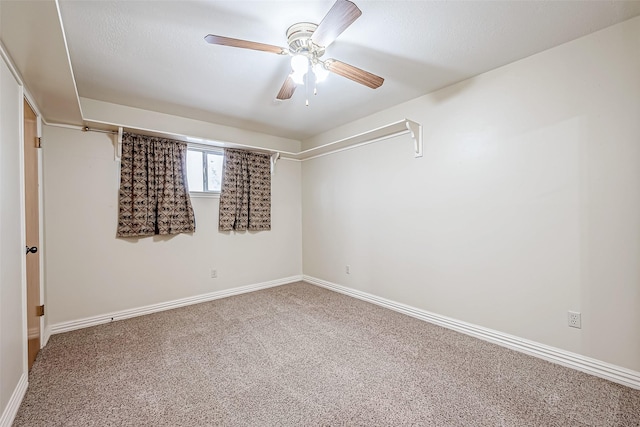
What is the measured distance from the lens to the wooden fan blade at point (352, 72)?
189 centimetres

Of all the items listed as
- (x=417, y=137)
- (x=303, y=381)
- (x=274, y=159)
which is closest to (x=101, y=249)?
(x=274, y=159)

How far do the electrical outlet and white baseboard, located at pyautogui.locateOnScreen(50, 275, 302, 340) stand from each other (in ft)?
11.1

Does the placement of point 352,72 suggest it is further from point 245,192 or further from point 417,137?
point 245,192

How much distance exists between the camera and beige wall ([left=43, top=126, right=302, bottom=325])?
2684 mm

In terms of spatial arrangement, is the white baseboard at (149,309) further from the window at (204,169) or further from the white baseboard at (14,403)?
the window at (204,169)

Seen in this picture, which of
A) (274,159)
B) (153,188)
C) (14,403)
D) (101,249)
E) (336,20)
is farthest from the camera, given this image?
(274,159)

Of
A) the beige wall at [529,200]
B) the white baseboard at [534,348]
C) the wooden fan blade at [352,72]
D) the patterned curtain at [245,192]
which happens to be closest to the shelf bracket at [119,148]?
the patterned curtain at [245,192]

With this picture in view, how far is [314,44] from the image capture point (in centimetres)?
172

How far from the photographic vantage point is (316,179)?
169 inches

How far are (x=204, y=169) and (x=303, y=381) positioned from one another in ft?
9.44

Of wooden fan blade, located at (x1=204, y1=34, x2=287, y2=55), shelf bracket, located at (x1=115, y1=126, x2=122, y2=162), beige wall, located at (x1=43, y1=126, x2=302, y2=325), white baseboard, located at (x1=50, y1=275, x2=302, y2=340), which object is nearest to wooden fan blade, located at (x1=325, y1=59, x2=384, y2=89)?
wooden fan blade, located at (x1=204, y1=34, x2=287, y2=55)

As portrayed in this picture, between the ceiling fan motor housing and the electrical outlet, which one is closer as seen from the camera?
the ceiling fan motor housing

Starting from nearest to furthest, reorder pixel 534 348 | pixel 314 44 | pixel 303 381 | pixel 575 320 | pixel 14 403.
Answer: pixel 14 403 < pixel 314 44 < pixel 303 381 < pixel 575 320 < pixel 534 348

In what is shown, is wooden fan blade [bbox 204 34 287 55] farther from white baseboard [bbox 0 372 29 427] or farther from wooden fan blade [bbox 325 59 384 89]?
white baseboard [bbox 0 372 29 427]
